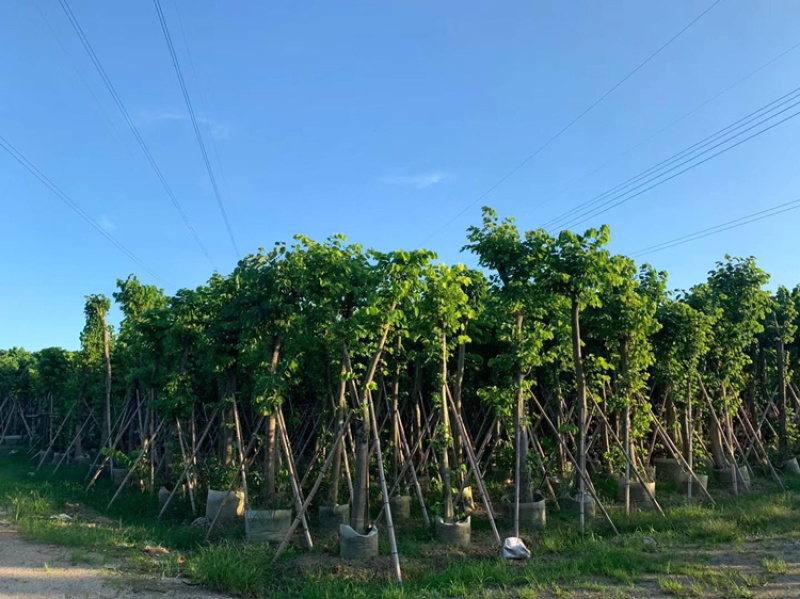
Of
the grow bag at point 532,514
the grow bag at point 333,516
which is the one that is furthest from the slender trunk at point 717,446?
the grow bag at point 333,516

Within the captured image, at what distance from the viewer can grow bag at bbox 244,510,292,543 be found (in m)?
8.35

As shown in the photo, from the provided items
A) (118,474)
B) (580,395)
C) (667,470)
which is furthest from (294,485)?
(667,470)

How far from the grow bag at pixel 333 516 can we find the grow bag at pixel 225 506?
1585mm

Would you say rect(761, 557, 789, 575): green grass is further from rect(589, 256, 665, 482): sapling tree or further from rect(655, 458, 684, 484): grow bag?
rect(655, 458, 684, 484): grow bag

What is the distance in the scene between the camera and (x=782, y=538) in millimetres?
7793

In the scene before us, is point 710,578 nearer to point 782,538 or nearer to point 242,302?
point 782,538

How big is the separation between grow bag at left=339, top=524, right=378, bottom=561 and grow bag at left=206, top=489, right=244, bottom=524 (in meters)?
2.89

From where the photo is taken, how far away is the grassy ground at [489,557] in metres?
6.16

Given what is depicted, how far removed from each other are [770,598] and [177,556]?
22.6ft

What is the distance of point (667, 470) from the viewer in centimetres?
1264

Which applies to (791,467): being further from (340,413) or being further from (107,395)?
(107,395)

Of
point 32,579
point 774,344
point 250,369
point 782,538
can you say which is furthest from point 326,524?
point 774,344

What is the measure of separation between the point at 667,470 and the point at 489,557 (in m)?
7.05

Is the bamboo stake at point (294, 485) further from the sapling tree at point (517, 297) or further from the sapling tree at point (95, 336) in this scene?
the sapling tree at point (95, 336)
